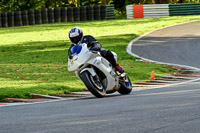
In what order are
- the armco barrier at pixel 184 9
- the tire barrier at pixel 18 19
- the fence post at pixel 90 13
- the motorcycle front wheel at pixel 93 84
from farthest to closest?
1. the fence post at pixel 90 13
2. the tire barrier at pixel 18 19
3. the armco barrier at pixel 184 9
4. the motorcycle front wheel at pixel 93 84

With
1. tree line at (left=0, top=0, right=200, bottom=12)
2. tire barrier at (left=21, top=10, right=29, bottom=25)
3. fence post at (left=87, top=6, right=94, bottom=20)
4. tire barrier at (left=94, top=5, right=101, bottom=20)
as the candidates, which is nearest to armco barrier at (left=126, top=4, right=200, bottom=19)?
tire barrier at (left=94, top=5, right=101, bottom=20)

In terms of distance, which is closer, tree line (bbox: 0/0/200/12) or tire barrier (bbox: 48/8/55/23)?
tire barrier (bbox: 48/8/55/23)

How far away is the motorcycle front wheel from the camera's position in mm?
9656

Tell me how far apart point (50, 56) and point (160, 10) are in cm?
2267

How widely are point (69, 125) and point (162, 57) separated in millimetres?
15393

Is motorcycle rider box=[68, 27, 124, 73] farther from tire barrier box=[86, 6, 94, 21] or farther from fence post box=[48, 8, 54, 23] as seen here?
fence post box=[48, 8, 54, 23]

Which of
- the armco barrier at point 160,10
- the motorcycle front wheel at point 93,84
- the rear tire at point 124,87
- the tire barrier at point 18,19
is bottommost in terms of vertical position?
the tire barrier at point 18,19

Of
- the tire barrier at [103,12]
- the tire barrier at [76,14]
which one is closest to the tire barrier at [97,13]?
the tire barrier at [103,12]

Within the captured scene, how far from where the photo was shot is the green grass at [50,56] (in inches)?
493

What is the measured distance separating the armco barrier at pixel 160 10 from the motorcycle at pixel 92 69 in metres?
32.8

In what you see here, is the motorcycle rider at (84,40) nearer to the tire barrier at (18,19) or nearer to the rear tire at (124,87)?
the rear tire at (124,87)

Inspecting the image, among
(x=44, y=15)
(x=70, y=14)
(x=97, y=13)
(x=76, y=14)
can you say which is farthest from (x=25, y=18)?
(x=97, y=13)

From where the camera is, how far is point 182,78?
50.0 ft

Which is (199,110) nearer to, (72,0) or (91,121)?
(91,121)
